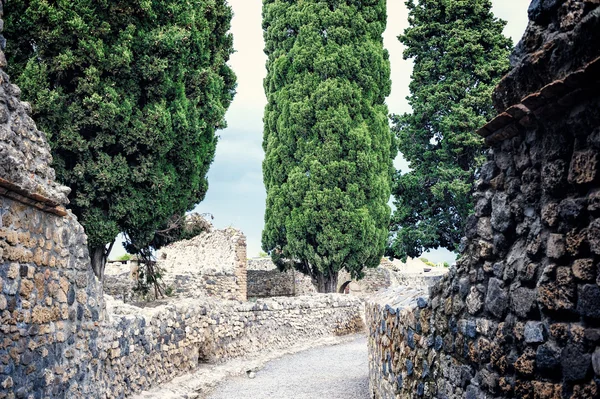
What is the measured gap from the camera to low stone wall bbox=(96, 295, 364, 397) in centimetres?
777

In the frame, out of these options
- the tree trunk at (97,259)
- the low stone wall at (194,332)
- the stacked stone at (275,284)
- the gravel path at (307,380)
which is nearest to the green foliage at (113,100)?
the tree trunk at (97,259)

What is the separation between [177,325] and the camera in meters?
10.4

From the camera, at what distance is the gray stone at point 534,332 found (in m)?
2.94

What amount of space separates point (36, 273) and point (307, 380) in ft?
22.1

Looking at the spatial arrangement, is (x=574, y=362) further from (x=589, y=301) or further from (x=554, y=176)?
(x=554, y=176)

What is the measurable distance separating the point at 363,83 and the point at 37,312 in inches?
645

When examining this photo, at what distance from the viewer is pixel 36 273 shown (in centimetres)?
565

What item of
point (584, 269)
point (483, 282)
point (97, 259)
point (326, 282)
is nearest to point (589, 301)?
point (584, 269)

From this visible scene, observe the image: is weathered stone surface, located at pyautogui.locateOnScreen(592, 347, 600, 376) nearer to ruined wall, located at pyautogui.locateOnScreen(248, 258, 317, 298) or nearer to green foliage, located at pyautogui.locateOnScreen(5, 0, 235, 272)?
Result: green foliage, located at pyautogui.locateOnScreen(5, 0, 235, 272)

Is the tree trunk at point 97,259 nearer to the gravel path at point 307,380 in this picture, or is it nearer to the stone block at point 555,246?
the gravel path at point 307,380

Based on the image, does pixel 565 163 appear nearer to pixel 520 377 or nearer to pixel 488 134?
pixel 488 134

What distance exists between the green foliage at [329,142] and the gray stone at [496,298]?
15486 millimetres

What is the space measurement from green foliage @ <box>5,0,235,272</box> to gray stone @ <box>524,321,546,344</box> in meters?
9.96

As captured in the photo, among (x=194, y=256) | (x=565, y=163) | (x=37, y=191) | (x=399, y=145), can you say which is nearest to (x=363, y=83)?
(x=399, y=145)
